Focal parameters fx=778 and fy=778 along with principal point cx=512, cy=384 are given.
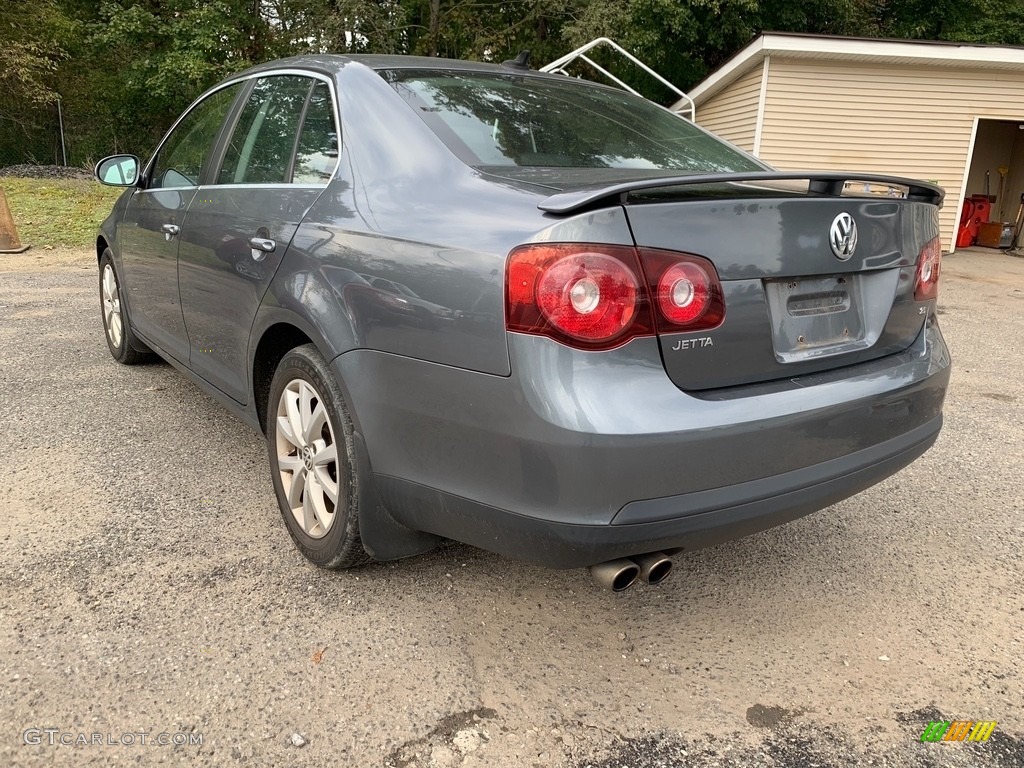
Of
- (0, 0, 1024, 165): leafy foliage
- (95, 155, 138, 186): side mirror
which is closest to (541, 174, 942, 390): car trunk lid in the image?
(95, 155, 138, 186): side mirror

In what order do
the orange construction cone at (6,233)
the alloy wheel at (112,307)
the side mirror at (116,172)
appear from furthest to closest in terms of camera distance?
the orange construction cone at (6,233) → the alloy wheel at (112,307) → the side mirror at (116,172)

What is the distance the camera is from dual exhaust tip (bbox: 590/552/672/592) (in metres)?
1.87

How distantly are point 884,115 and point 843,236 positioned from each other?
1321cm

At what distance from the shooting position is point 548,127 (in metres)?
2.51

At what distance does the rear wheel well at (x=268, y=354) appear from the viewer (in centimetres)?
256

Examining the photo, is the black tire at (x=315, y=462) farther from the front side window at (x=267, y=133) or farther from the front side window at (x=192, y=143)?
the front side window at (x=192, y=143)

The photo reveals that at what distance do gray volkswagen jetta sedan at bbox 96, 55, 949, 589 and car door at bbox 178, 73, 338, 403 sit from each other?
0.06ft

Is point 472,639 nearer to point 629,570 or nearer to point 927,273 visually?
point 629,570

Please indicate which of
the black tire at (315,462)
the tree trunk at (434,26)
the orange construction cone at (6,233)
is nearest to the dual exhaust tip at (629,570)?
the black tire at (315,462)

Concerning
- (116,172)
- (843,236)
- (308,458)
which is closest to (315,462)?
(308,458)

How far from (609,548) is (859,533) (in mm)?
1635

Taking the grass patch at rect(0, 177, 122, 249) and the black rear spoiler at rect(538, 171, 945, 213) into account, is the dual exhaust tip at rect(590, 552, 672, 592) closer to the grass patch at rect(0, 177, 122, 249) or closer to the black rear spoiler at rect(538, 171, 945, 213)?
the black rear spoiler at rect(538, 171, 945, 213)

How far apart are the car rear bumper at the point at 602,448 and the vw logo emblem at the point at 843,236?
0.31 m

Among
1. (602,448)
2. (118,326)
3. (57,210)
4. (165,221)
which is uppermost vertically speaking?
(165,221)
